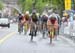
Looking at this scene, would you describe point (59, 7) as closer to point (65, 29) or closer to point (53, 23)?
point (65, 29)

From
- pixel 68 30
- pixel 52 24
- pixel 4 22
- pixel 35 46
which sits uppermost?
pixel 52 24

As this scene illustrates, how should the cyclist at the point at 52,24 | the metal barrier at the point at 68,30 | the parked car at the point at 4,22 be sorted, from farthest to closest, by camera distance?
1. the parked car at the point at 4,22
2. the metal barrier at the point at 68,30
3. the cyclist at the point at 52,24

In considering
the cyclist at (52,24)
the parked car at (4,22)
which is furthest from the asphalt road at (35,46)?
the parked car at (4,22)

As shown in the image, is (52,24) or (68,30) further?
(68,30)

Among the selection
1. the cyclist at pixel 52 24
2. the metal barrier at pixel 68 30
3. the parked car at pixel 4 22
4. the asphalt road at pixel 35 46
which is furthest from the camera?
the parked car at pixel 4 22

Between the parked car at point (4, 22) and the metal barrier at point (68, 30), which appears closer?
the metal barrier at point (68, 30)

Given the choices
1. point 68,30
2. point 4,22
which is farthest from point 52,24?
point 4,22

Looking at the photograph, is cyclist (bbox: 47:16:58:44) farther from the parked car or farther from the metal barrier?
the parked car

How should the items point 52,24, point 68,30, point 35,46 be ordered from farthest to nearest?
point 68,30 → point 52,24 → point 35,46

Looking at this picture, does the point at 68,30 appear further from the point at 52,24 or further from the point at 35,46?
the point at 35,46

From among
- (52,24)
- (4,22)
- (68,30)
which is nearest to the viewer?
(52,24)

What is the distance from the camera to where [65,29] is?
3553 cm

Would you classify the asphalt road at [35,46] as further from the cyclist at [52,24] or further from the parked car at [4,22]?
the parked car at [4,22]

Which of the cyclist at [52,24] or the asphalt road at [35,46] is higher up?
the cyclist at [52,24]
